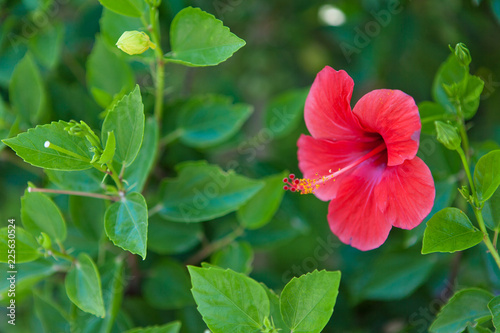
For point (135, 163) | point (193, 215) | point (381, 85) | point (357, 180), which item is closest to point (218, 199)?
point (193, 215)

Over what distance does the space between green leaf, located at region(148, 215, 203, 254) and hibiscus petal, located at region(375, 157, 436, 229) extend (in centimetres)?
52

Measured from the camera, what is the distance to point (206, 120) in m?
1.17

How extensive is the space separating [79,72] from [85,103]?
25 centimetres

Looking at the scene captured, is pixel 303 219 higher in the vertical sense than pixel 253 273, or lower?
higher

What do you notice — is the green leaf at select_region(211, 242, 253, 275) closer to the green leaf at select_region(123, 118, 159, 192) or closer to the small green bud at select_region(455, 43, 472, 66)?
the green leaf at select_region(123, 118, 159, 192)

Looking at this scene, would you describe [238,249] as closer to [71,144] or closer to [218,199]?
[218,199]

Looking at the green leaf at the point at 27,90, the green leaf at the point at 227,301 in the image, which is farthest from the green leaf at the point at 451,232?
the green leaf at the point at 27,90

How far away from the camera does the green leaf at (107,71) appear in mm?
1130

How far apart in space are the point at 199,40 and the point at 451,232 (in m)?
0.54

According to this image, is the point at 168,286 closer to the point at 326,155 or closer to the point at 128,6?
the point at 326,155

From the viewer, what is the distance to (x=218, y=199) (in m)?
1.02

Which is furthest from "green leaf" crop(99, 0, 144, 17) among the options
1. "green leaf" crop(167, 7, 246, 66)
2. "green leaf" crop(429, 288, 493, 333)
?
"green leaf" crop(429, 288, 493, 333)

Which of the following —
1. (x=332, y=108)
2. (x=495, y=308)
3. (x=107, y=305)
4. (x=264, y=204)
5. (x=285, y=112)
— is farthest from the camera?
(x=285, y=112)

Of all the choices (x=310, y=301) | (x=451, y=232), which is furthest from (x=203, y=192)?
(x=451, y=232)
